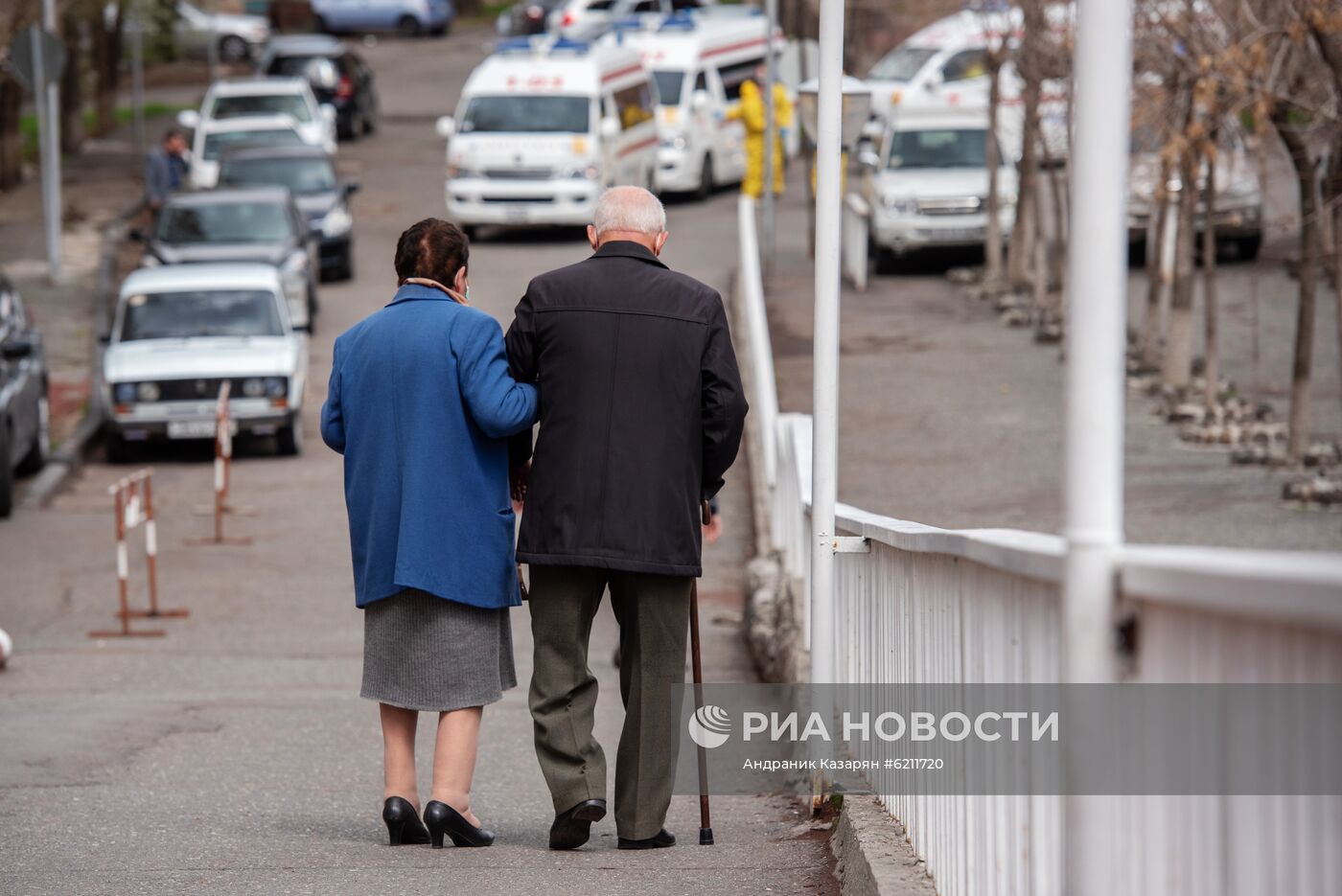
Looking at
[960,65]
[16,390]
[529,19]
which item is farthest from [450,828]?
[529,19]

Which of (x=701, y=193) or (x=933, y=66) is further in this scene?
(x=701, y=193)

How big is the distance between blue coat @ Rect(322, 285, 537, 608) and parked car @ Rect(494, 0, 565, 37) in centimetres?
4802

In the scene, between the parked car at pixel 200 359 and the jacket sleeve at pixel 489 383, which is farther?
the parked car at pixel 200 359

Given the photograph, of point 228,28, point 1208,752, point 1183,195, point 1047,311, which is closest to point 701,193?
point 1047,311

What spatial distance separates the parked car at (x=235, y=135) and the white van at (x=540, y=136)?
3735 millimetres

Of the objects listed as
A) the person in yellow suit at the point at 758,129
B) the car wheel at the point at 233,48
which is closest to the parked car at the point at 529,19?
the car wheel at the point at 233,48

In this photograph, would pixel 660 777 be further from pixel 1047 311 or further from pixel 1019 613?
pixel 1047 311

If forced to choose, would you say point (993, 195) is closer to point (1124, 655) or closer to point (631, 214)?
point (631, 214)

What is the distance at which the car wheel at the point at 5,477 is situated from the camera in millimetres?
15094

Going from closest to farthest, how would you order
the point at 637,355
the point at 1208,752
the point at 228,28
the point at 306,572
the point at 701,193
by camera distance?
the point at 1208,752 < the point at 637,355 < the point at 306,572 < the point at 701,193 < the point at 228,28

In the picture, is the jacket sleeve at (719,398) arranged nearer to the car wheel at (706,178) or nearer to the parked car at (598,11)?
the car wheel at (706,178)

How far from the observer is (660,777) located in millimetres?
5328

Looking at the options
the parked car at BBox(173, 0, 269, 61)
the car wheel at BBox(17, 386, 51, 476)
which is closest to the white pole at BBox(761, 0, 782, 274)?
the car wheel at BBox(17, 386, 51, 476)

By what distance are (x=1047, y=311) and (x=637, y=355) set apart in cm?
1992
